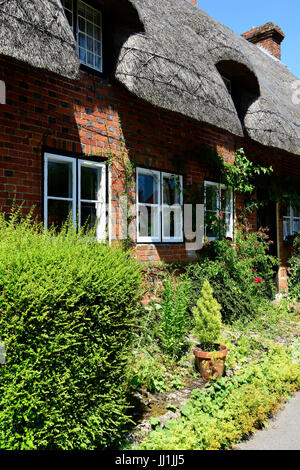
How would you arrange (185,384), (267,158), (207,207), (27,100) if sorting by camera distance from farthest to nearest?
(267,158) < (207,207) < (27,100) < (185,384)

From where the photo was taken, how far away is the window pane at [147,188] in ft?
20.1

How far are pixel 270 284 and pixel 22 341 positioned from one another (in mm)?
6945

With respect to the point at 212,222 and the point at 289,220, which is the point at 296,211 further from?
the point at 212,222

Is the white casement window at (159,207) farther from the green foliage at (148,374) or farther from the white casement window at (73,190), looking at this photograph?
the green foliage at (148,374)

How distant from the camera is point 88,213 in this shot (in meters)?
5.22

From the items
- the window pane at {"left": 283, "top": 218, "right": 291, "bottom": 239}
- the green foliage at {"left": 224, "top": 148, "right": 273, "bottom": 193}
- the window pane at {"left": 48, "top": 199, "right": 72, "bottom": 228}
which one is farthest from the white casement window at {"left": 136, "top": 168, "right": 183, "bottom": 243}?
the window pane at {"left": 283, "top": 218, "right": 291, "bottom": 239}

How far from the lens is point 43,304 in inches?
86.7

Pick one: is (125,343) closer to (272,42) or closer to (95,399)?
(95,399)

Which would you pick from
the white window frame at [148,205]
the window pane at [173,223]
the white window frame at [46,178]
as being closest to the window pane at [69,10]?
the white window frame at [46,178]

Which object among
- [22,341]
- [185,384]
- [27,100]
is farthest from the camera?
[27,100]

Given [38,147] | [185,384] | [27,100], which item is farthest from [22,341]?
[27,100]

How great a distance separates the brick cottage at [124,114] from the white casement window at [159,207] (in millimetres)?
20

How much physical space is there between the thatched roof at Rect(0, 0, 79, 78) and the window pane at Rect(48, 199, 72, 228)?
151 cm

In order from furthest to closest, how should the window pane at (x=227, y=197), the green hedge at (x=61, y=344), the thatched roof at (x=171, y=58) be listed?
the window pane at (x=227, y=197) < the thatched roof at (x=171, y=58) < the green hedge at (x=61, y=344)
